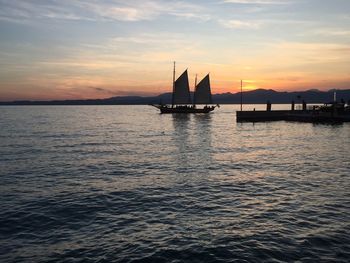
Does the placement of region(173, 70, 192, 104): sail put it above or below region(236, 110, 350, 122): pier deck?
above

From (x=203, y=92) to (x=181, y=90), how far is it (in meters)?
8.83

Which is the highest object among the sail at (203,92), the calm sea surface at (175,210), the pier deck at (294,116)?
the sail at (203,92)

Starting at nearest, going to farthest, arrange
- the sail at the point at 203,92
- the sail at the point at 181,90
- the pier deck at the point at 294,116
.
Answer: the pier deck at the point at 294,116 < the sail at the point at 181,90 < the sail at the point at 203,92

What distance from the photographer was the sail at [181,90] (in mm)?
120312

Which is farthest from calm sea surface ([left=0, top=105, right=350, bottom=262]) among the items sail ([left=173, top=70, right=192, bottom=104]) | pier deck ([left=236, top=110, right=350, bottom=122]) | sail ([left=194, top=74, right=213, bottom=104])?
sail ([left=194, top=74, right=213, bottom=104])

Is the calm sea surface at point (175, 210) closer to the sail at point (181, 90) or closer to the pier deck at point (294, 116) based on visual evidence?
the pier deck at point (294, 116)

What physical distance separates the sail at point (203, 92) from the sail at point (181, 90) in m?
3.90

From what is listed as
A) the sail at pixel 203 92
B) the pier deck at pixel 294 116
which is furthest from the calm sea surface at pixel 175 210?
the sail at pixel 203 92

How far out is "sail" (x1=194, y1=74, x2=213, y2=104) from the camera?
122000 millimetres

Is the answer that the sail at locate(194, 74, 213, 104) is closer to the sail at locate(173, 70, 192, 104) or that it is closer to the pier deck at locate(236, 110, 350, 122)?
the sail at locate(173, 70, 192, 104)

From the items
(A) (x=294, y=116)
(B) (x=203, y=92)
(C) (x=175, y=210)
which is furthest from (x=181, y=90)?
(C) (x=175, y=210)

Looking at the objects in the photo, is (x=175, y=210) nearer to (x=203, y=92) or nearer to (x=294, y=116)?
(x=294, y=116)

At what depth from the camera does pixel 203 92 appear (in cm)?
12350

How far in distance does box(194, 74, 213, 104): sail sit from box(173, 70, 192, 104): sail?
390cm
